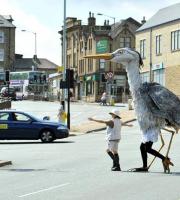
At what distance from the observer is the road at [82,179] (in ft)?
41.1

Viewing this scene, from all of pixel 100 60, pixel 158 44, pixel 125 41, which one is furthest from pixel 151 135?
pixel 125 41

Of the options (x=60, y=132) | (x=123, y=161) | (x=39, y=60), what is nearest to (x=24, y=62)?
(x=39, y=60)

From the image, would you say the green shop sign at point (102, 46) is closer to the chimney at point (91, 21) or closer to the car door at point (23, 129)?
the chimney at point (91, 21)

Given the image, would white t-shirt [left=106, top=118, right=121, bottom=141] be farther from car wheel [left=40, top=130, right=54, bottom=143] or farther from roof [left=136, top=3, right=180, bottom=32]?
roof [left=136, top=3, right=180, bottom=32]

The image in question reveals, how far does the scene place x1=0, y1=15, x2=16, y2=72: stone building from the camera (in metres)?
127

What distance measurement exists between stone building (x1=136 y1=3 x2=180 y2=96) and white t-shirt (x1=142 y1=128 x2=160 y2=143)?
5647cm

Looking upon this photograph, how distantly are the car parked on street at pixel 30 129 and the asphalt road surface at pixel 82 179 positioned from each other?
7.87m

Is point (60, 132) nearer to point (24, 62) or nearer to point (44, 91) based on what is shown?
point (44, 91)

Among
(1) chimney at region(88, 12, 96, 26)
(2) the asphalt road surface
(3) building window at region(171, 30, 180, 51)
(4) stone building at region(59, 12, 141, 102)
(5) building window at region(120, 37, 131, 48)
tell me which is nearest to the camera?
(2) the asphalt road surface

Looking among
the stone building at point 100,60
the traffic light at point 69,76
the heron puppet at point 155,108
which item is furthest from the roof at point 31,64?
the heron puppet at point 155,108

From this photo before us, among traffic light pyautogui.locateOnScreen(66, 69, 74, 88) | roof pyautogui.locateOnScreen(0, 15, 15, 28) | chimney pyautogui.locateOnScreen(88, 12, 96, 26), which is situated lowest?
traffic light pyautogui.locateOnScreen(66, 69, 74, 88)

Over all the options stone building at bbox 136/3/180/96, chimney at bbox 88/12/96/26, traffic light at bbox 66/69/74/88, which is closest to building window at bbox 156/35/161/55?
stone building at bbox 136/3/180/96

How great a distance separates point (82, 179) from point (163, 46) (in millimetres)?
61356

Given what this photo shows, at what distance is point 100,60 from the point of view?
101 meters
